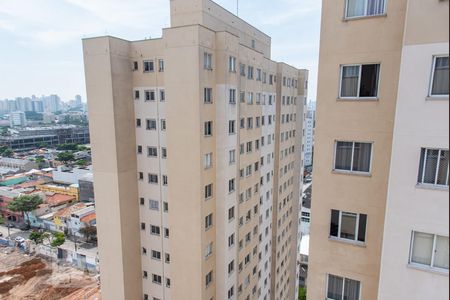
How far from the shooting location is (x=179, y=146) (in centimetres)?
1850

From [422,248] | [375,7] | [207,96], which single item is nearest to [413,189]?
[422,248]

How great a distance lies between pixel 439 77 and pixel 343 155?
3.59 meters

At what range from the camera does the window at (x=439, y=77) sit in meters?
7.49

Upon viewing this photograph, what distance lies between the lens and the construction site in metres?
44.7

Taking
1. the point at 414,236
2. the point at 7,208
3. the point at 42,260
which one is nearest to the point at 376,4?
the point at 414,236

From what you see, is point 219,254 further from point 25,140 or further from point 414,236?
point 25,140

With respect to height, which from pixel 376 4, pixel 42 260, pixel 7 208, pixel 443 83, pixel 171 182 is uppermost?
pixel 376 4

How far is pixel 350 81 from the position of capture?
30.6 feet

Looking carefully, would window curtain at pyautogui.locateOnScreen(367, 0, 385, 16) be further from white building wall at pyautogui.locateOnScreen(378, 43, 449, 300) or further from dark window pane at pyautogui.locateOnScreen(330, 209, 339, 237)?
dark window pane at pyautogui.locateOnScreen(330, 209, 339, 237)

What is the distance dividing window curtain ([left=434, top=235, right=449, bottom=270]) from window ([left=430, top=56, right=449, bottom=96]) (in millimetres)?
4214

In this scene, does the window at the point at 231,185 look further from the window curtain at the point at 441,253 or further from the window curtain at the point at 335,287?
the window curtain at the point at 441,253

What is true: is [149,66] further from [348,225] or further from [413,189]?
[413,189]

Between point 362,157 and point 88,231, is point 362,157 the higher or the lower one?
the higher one

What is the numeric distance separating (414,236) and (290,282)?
40976 mm
